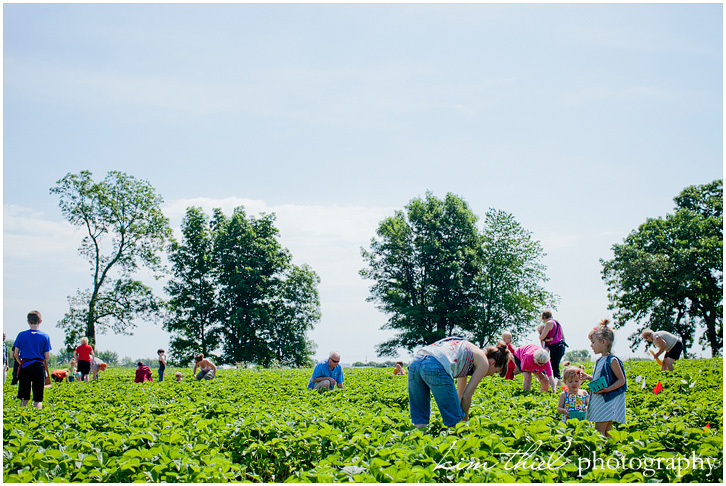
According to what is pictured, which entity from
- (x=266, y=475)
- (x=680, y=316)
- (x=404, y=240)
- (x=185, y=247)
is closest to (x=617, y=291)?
(x=680, y=316)

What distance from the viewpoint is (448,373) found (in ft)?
20.3

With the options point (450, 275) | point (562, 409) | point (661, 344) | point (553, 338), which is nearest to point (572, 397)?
point (562, 409)

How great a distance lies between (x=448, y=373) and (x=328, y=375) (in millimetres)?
7056

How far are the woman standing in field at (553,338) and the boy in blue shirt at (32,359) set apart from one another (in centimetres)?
968

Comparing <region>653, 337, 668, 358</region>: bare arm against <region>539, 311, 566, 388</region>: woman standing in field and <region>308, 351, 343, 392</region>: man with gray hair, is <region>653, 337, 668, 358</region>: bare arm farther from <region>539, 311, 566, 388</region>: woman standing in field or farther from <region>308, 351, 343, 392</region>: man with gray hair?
<region>308, 351, 343, 392</region>: man with gray hair

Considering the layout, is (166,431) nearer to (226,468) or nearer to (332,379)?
(226,468)

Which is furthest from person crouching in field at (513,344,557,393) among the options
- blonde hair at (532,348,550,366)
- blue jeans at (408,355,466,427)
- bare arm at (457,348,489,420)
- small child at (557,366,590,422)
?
blue jeans at (408,355,466,427)

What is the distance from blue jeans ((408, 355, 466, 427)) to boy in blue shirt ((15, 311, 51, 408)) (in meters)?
7.12

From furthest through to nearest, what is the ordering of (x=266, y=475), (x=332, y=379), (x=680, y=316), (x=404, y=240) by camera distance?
(x=404, y=240) → (x=680, y=316) → (x=332, y=379) → (x=266, y=475)

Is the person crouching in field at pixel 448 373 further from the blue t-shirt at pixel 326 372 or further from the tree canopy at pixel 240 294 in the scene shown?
the tree canopy at pixel 240 294

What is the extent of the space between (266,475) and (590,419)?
3.64 m

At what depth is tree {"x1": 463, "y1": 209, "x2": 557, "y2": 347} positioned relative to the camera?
38.8 m

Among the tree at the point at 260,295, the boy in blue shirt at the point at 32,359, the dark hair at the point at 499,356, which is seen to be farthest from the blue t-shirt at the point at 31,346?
the tree at the point at 260,295

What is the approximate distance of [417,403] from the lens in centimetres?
638
